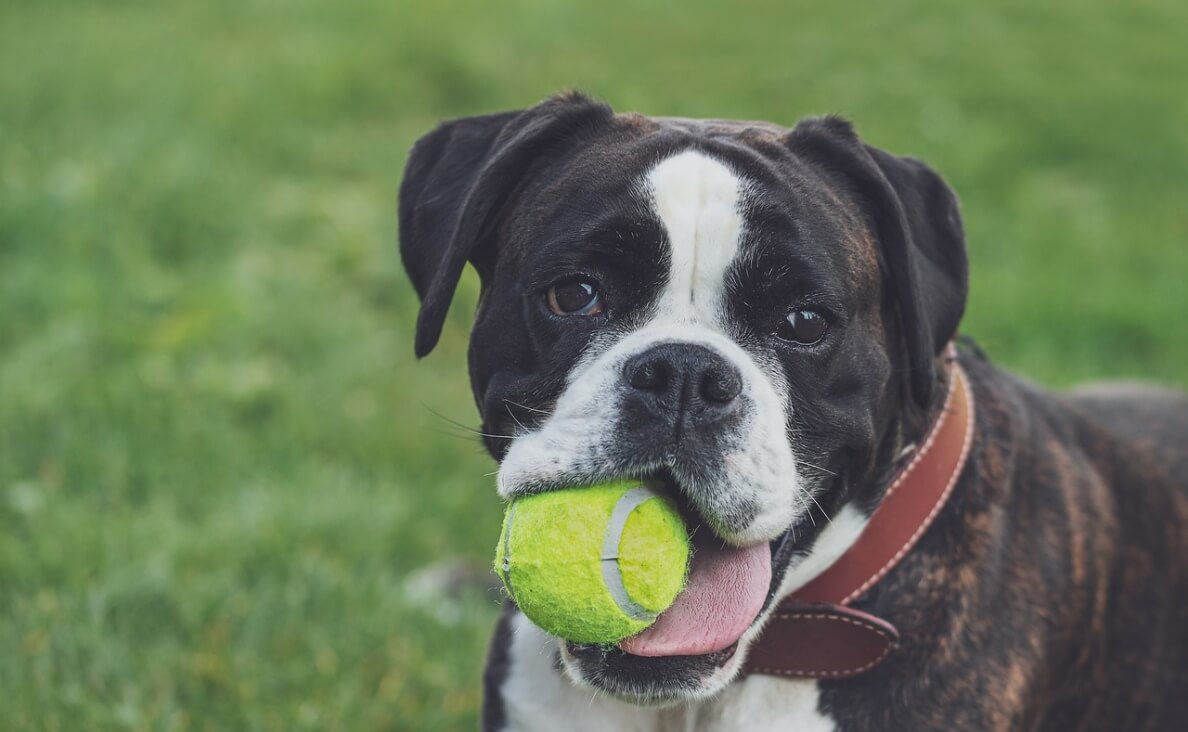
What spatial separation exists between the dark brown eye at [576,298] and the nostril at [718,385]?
346 millimetres

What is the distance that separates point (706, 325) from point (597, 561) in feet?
1.77

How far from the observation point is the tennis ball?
2322mm

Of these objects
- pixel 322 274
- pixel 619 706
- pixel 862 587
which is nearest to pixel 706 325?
pixel 862 587

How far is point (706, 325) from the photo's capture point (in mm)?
2613

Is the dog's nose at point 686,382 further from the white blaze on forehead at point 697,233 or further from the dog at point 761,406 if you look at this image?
the white blaze on forehead at point 697,233

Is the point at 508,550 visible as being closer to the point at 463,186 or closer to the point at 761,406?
the point at 761,406

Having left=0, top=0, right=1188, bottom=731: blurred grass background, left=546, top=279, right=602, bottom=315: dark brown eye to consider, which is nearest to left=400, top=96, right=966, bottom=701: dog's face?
left=546, top=279, right=602, bottom=315: dark brown eye

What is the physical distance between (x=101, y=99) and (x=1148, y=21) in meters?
7.35

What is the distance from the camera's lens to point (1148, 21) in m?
10.3

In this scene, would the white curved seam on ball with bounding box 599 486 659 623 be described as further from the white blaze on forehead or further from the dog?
the white blaze on forehead

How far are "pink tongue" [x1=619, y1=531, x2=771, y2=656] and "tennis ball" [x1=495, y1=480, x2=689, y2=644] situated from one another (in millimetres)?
80

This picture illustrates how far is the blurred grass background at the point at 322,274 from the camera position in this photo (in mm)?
3865

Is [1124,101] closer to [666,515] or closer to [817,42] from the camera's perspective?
[817,42]

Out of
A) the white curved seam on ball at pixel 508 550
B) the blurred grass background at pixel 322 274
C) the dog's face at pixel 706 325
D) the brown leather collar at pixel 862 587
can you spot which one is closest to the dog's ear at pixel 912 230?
the dog's face at pixel 706 325
